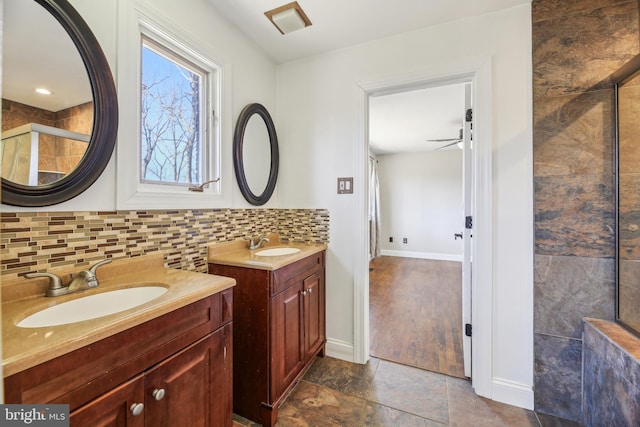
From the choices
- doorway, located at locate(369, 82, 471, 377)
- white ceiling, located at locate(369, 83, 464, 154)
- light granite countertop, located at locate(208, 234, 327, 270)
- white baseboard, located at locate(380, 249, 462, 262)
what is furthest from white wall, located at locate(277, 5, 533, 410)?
white baseboard, located at locate(380, 249, 462, 262)

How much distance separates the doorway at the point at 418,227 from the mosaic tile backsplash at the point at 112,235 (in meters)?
1.47

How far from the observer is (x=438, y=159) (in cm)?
554

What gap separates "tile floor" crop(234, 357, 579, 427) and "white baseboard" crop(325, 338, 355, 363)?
0.36 ft

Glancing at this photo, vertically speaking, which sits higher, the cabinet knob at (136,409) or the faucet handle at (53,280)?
the faucet handle at (53,280)

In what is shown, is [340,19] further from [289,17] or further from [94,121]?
[94,121]

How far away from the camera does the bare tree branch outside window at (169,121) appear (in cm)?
143

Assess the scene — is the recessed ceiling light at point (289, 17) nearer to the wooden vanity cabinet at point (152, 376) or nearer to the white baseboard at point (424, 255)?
the wooden vanity cabinet at point (152, 376)

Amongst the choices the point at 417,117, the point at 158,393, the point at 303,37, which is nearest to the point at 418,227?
the point at 417,117

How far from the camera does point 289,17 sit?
1.73 m

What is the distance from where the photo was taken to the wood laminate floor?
6.84 feet

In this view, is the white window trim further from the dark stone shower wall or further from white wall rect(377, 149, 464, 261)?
white wall rect(377, 149, 464, 261)

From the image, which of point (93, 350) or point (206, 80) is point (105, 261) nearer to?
point (93, 350)

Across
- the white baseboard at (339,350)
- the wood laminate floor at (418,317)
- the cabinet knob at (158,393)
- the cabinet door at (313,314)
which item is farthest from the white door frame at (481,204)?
the cabinet knob at (158,393)

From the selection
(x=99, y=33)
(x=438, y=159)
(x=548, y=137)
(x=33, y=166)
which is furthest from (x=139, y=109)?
(x=438, y=159)
